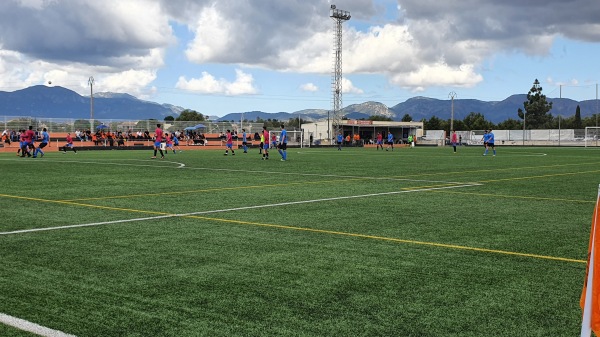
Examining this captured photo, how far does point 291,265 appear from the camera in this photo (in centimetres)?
693

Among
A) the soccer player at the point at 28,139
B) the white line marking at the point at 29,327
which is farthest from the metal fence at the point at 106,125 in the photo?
the white line marking at the point at 29,327

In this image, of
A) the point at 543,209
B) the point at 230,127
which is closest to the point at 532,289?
the point at 543,209

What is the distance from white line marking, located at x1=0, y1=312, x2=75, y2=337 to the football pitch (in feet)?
0.09

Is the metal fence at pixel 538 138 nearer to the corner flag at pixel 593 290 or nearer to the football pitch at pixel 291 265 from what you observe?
the football pitch at pixel 291 265

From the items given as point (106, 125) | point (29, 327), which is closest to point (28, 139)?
point (106, 125)

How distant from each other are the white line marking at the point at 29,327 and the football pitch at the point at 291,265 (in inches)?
1.1

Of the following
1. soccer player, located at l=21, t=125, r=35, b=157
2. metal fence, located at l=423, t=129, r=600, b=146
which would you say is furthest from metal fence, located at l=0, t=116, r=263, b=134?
metal fence, located at l=423, t=129, r=600, b=146

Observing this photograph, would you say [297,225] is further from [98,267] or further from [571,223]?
[571,223]

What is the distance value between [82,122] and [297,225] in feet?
193

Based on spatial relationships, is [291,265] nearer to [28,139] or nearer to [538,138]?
[28,139]

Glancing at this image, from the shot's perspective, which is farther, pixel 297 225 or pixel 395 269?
pixel 297 225

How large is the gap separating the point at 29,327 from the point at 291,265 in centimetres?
293

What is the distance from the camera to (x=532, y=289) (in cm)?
596

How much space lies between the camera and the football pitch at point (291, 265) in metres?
4.94
